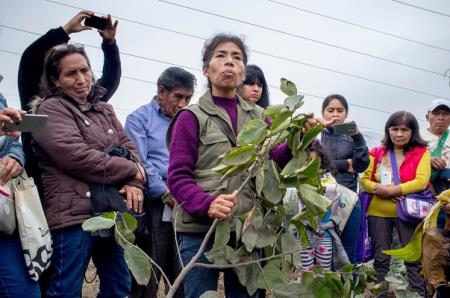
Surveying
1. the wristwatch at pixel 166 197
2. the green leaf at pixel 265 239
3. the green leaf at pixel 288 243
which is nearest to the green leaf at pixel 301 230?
the green leaf at pixel 288 243

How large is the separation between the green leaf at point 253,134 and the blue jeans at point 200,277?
0.48 metres

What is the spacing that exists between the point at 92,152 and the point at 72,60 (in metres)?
0.51

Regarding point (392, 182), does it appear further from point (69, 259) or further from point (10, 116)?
point (10, 116)

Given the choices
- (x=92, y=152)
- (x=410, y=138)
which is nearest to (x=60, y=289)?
(x=92, y=152)

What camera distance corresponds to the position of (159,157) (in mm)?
2854

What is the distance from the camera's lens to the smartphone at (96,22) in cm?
260

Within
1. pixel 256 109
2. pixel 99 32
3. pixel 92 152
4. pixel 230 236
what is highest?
pixel 99 32

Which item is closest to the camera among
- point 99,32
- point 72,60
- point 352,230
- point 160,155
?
point 72,60

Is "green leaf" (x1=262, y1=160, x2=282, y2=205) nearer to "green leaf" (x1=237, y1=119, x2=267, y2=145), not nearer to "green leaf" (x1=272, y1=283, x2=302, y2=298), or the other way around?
"green leaf" (x1=237, y1=119, x2=267, y2=145)

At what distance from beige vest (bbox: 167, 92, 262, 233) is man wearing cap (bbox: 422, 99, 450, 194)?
2527 millimetres

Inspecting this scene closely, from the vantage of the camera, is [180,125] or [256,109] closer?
[180,125]

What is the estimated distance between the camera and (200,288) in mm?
1801

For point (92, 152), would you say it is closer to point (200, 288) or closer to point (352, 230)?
point (200, 288)

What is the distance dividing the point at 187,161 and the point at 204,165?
83 mm
